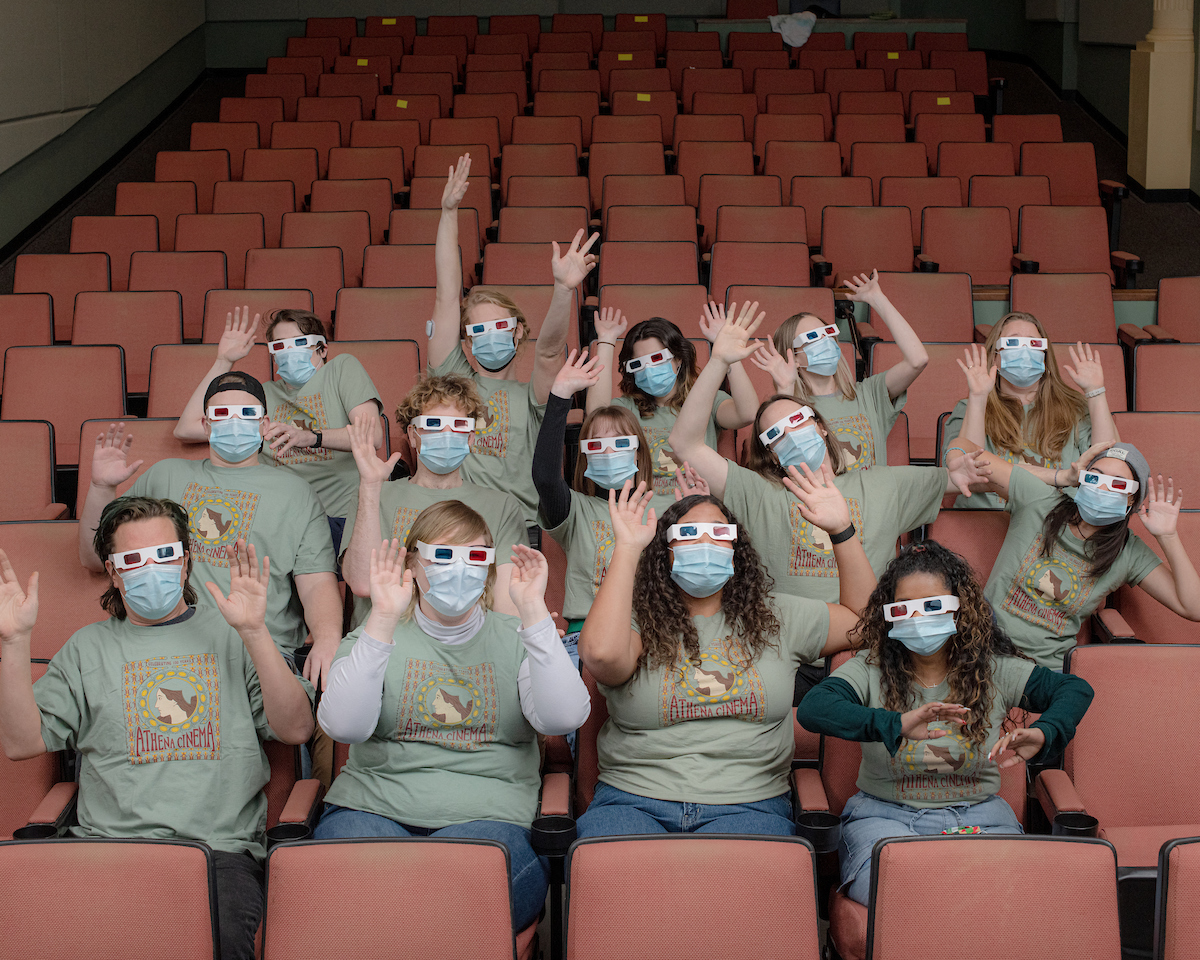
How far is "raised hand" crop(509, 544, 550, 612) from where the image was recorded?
6.36 ft

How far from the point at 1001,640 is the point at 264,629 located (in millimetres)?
1332

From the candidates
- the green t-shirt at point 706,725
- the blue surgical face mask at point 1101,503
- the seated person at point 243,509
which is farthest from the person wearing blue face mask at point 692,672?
the seated person at point 243,509

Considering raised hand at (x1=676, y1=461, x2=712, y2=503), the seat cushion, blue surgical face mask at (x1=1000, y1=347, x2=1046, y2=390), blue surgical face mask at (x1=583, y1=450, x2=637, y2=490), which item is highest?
blue surgical face mask at (x1=1000, y1=347, x2=1046, y2=390)

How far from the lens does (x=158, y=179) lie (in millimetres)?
6012

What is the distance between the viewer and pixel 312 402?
10.3 feet

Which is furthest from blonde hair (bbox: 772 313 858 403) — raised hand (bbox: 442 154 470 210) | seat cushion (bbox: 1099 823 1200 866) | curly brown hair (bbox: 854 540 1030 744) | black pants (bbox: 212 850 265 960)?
black pants (bbox: 212 850 265 960)

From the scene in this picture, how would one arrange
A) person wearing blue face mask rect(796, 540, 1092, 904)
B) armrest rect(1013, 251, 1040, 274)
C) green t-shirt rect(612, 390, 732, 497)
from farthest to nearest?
armrest rect(1013, 251, 1040, 274), green t-shirt rect(612, 390, 732, 497), person wearing blue face mask rect(796, 540, 1092, 904)

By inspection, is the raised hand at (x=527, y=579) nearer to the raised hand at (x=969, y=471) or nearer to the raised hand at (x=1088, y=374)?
the raised hand at (x=969, y=471)

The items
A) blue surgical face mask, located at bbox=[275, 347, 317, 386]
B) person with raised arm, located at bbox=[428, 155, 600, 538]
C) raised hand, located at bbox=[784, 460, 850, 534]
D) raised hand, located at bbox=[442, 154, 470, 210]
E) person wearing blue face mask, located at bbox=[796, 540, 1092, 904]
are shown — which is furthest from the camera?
raised hand, located at bbox=[442, 154, 470, 210]

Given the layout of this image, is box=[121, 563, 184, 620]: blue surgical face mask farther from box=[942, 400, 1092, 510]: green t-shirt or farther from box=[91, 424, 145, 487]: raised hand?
box=[942, 400, 1092, 510]: green t-shirt

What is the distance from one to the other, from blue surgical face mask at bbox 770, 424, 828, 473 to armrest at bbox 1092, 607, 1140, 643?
73 centimetres

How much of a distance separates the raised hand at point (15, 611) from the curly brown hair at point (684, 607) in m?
1.06

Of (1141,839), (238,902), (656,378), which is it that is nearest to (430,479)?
(656,378)

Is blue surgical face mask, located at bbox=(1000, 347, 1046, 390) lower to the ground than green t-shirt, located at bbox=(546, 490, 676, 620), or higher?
higher
